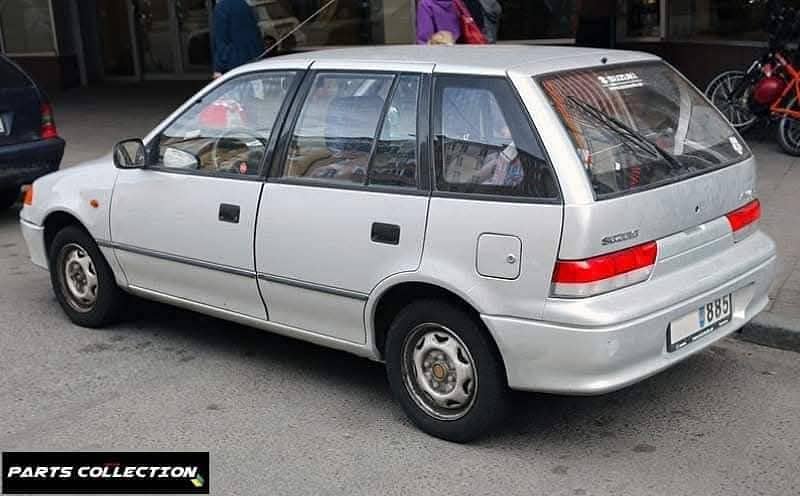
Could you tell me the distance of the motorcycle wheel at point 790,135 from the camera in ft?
31.7

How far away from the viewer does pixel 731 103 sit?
10305 mm

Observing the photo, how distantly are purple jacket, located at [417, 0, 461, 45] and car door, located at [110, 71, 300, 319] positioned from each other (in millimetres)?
3171

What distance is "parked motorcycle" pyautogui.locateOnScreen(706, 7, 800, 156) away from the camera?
9.62 meters

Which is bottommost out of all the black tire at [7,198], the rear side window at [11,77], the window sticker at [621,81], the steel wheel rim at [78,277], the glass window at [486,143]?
the black tire at [7,198]

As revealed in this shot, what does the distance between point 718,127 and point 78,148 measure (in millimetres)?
9062

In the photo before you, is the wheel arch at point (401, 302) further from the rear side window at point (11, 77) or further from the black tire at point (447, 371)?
the rear side window at point (11, 77)

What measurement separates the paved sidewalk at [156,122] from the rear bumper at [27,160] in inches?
90.0

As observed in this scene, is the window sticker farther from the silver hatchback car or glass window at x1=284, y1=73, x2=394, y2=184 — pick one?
glass window at x1=284, y1=73, x2=394, y2=184

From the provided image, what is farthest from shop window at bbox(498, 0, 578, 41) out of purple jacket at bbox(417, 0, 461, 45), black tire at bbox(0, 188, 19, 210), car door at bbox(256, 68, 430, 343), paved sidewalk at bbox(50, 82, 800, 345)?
car door at bbox(256, 68, 430, 343)

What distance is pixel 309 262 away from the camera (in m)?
4.82

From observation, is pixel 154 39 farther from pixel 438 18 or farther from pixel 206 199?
pixel 206 199

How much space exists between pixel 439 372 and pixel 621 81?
1.55 m

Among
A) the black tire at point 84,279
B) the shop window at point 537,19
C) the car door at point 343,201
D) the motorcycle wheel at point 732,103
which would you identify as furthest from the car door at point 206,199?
the shop window at point 537,19

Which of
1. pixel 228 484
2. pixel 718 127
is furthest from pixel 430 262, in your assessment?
pixel 718 127
